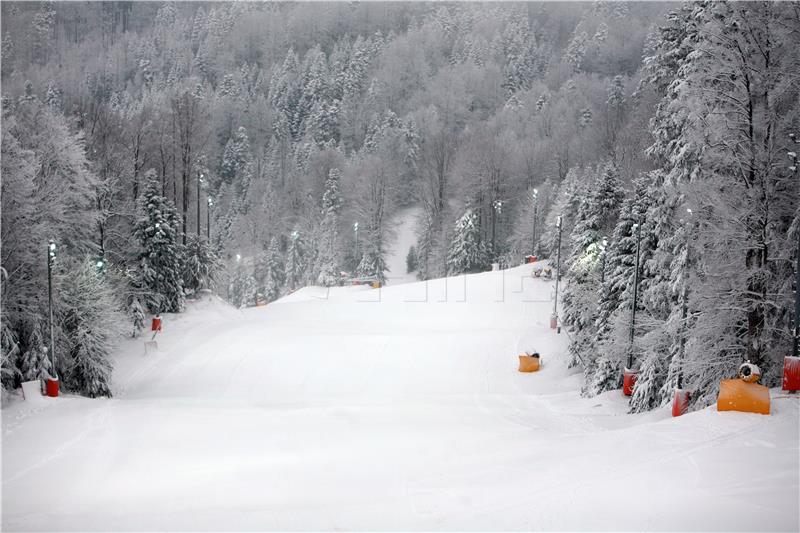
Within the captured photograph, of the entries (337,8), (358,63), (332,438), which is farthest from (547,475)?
(337,8)

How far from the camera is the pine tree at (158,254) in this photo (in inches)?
1308

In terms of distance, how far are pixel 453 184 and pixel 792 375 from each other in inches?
2478

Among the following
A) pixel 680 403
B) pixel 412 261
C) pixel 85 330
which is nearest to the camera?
pixel 680 403

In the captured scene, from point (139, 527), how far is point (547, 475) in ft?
20.2

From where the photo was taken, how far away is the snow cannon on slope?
35.2ft

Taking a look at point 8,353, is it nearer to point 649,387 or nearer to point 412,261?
point 649,387

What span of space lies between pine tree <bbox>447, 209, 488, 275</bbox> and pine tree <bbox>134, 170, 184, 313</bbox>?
2937 centimetres

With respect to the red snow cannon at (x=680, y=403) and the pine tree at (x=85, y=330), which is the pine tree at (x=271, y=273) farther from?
the red snow cannon at (x=680, y=403)

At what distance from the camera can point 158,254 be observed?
33531mm

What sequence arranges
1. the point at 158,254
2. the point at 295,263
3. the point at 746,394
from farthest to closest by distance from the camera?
the point at 295,263
the point at 158,254
the point at 746,394

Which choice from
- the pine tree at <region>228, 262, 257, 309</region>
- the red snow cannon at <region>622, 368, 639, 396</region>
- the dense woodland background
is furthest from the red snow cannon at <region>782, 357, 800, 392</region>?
the pine tree at <region>228, 262, 257, 309</region>

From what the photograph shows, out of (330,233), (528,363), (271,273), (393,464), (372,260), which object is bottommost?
(528,363)

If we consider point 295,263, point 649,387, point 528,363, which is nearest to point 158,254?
point 528,363

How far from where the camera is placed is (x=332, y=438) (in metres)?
13.3
